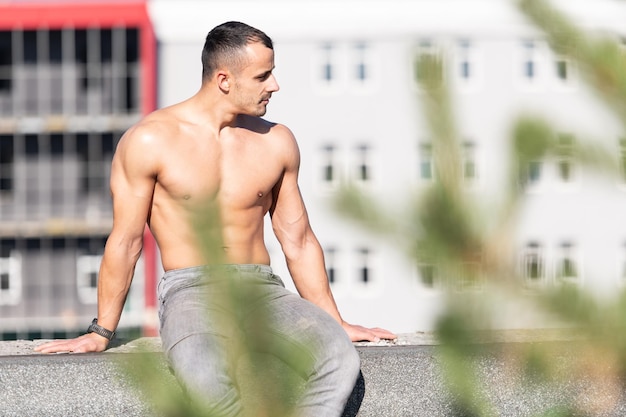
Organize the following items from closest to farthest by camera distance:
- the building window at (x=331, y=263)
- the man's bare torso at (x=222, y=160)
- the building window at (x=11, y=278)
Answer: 1. the man's bare torso at (x=222, y=160)
2. the building window at (x=11, y=278)
3. the building window at (x=331, y=263)

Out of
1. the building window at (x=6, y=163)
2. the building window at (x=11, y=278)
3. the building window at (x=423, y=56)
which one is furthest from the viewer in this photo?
the building window at (x=11, y=278)

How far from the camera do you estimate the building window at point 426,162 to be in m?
1.01

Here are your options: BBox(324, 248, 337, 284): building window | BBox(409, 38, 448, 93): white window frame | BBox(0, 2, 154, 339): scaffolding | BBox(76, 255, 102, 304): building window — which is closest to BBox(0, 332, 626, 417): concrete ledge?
→ BBox(409, 38, 448, 93): white window frame

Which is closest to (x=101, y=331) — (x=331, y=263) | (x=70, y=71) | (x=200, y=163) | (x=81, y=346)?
(x=81, y=346)

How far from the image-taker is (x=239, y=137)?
3564mm

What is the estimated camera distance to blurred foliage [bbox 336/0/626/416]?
1.04 meters

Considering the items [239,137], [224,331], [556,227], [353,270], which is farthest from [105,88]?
[224,331]

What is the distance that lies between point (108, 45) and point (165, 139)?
27.0 meters

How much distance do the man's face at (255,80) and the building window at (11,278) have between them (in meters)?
27.0

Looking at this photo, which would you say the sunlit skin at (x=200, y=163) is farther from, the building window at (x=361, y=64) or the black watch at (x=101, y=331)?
the building window at (x=361, y=64)

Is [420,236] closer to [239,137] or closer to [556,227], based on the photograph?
[239,137]

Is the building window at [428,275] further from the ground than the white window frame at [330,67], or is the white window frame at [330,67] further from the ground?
the white window frame at [330,67]

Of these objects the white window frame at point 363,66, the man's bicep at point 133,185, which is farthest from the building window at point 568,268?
the white window frame at point 363,66

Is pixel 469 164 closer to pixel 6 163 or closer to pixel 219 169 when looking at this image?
pixel 219 169
